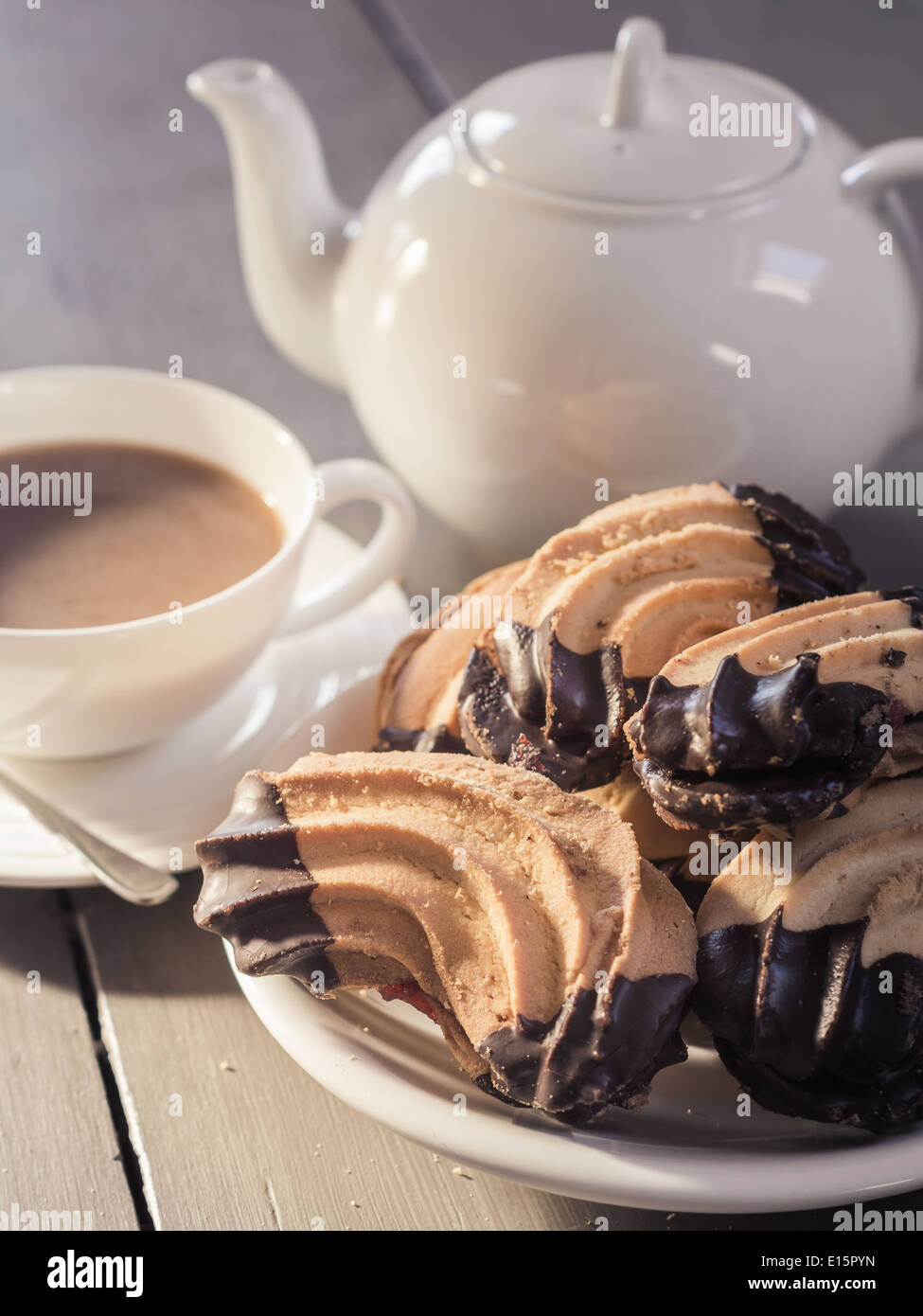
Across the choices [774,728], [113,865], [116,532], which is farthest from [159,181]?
[774,728]

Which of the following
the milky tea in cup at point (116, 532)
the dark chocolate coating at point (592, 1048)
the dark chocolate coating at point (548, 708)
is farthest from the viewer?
the milky tea in cup at point (116, 532)

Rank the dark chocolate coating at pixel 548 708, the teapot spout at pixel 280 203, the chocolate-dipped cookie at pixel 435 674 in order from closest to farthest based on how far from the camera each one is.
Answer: the dark chocolate coating at pixel 548 708 < the chocolate-dipped cookie at pixel 435 674 < the teapot spout at pixel 280 203

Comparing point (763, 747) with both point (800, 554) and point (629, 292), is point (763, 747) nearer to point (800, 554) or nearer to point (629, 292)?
point (800, 554)

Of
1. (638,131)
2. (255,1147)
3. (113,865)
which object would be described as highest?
(638,131)

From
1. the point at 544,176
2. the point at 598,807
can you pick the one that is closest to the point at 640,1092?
the point at 598,807

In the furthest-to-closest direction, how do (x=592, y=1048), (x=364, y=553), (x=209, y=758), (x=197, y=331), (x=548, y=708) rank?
(x=197, y=331), (x=364, y=553), (x=209, y=758), (x=548, y=708), (x=592, y=1048)

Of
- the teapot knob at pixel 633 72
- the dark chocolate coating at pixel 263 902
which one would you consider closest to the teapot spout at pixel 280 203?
the teapot knob at pixel 633 72

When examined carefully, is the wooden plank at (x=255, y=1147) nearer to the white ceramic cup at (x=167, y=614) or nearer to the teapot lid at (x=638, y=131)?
the white ceramic cup at (x=167, y=614)

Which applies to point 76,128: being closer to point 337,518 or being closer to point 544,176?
point 337,518
